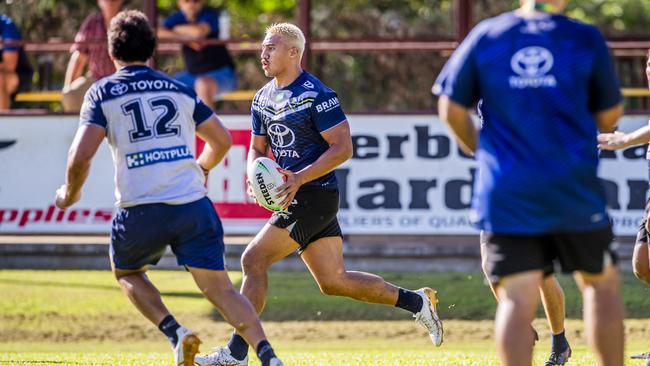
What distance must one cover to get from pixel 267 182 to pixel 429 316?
1.70 meters

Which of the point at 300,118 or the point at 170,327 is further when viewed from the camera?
the point at 300,118

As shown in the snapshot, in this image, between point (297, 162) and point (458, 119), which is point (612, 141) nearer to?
point (458, 119)

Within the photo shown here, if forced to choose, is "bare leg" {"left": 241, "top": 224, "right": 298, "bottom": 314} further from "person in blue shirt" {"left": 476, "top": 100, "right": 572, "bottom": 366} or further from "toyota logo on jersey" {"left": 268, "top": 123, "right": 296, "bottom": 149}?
"person in blue shirt" {"left": 476, "top": 100, "right": 572, "bottom": 366}

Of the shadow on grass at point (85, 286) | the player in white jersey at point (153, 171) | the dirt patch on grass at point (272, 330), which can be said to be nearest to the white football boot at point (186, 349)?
the player in white jersey at point (153, 171)

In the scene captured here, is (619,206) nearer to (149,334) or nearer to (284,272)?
(284,272)

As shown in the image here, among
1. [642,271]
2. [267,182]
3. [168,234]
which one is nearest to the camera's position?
[168,234]

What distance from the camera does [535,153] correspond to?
4.76 metres

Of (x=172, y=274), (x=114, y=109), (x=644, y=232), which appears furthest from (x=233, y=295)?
(x=172, y=274)

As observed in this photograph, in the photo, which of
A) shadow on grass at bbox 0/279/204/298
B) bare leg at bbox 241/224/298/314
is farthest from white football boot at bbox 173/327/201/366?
shadow on grass at bbox 0/279/204/298

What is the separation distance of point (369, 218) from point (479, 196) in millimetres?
7672

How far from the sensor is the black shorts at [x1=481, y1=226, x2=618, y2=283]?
15.8 ft

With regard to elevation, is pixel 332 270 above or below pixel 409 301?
above

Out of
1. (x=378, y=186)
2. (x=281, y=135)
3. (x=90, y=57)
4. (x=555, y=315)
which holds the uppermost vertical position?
(x=281, y=135)

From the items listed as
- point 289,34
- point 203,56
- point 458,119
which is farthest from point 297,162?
point 203,56
